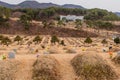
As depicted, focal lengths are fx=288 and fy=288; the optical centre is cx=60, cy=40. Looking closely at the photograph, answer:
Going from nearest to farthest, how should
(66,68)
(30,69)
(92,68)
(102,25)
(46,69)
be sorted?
(46,69) < (92,68) < (30,69) < (66,68) < (102,25)

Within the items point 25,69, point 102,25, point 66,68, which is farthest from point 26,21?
point 25,69

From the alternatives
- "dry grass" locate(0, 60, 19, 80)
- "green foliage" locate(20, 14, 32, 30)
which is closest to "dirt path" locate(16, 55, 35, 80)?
"dry grass" locate(0, 60, 19, 80)

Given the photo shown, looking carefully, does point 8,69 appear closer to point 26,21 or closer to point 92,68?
point 92,68

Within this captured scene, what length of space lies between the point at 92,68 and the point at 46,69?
12.2ft

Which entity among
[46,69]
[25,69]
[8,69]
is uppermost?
[46,69]

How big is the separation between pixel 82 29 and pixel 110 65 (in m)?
124

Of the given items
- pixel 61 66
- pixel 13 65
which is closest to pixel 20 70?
pixel 13 65

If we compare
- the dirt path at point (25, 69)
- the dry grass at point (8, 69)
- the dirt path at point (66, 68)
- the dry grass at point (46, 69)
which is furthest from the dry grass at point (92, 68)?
the dry grass at point (8, 69)

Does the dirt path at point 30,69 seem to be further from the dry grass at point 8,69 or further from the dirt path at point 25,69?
the dry grass at point 8,69

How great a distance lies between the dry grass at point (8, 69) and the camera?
21.6 metres

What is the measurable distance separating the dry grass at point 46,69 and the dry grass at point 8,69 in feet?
5.24

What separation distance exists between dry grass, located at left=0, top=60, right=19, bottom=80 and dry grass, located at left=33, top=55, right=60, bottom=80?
5.24 feet

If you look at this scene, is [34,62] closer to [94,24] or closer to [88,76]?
[88,76]

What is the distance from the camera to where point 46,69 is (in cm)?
2231
